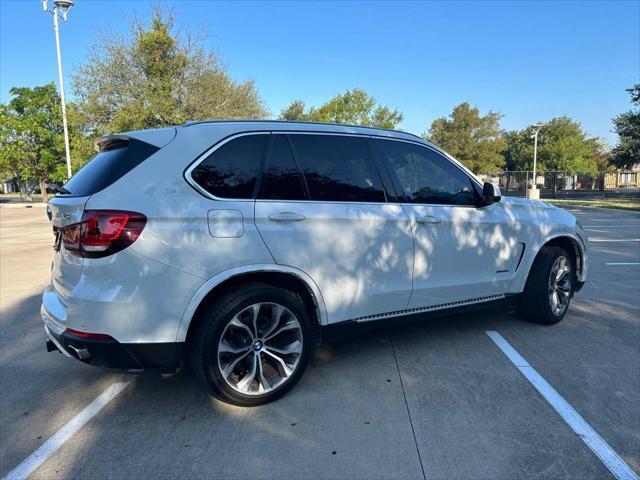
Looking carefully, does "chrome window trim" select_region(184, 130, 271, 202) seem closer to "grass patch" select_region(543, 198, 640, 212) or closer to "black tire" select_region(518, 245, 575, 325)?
"black tire" select_region(518, 245, 575, 325)

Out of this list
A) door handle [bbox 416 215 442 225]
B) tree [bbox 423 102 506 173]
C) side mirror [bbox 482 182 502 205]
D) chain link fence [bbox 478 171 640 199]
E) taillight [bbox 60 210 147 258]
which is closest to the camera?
taillight [bbox 60 210 147 258]

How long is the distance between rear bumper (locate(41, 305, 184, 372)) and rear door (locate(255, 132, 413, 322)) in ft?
3.02

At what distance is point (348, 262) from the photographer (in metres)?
3.33

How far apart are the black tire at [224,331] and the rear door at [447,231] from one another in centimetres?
121

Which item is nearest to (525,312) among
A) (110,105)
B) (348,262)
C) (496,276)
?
(496,276)

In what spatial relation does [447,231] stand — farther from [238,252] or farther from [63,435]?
[63,435]

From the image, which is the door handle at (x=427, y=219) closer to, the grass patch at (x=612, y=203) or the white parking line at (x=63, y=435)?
the white parking line at (x=63, y=435)

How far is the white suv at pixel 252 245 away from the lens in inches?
105

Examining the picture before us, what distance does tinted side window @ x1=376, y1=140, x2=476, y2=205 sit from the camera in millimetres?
3707

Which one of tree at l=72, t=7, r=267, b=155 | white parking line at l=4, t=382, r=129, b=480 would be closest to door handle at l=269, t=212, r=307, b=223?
white parking line at l=4, t=382, r=129, b=480

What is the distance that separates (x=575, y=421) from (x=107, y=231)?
10.4 ft

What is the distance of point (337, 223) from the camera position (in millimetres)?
3256

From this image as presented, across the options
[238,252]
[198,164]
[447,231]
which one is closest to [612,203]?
[447,231]

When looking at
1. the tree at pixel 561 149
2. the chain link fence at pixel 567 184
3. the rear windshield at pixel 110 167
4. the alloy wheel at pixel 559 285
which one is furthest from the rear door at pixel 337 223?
the tree at pixel 561 149
